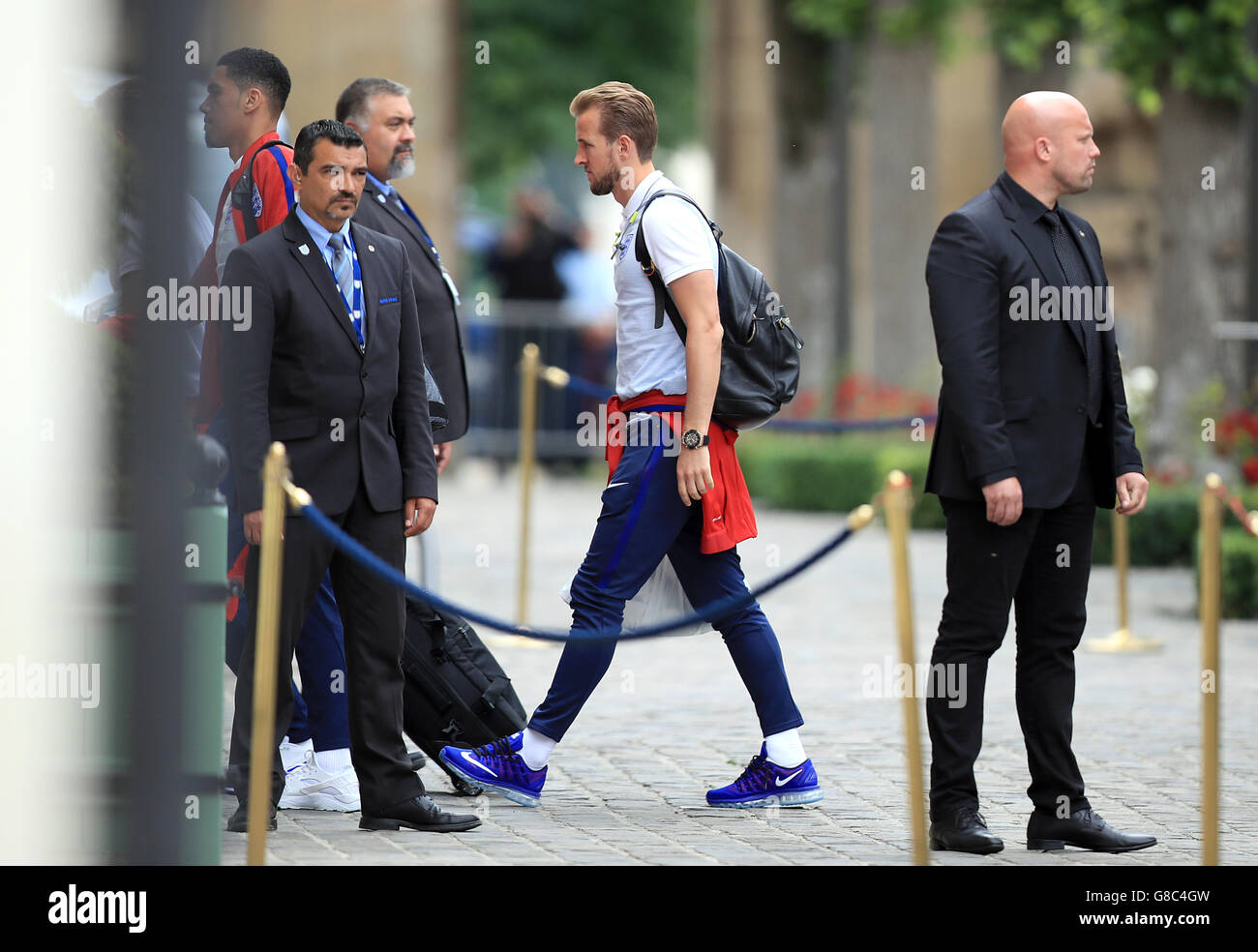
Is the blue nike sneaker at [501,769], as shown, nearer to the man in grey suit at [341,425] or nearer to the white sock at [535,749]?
the white sock at [535,749]

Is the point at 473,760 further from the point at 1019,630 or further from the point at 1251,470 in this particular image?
the point at 1251,470

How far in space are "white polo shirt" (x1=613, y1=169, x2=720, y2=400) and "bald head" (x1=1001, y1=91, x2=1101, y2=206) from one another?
0.91m

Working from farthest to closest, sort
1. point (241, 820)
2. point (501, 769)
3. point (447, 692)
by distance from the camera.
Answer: point (447, 692)
point (501, 769)
point (241, 820)

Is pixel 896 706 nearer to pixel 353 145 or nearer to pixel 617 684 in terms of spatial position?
pixel 617 684

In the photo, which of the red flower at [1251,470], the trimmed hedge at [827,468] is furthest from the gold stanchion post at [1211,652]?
the trimmed hedge at [827,468]

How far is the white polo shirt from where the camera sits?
6.34 m

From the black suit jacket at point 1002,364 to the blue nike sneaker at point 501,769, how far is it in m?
1.53

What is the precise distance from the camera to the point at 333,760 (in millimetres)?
6539

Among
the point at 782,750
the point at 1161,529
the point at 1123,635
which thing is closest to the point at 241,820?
the point at 782,750

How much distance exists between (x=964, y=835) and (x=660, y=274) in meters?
1.79

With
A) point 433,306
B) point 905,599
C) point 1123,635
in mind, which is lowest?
point 1123,635

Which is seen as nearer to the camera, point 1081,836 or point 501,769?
point 1081,836
